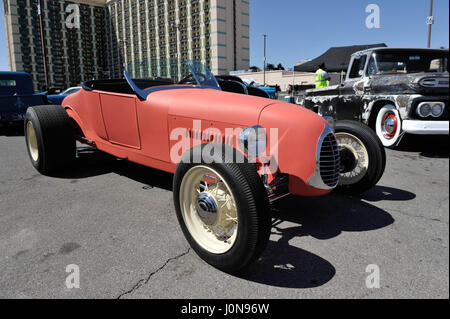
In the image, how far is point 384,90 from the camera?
19.0 ft

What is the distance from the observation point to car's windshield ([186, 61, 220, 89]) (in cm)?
411

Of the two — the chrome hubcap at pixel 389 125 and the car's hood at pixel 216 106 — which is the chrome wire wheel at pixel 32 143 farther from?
the chrome hubcap at pixel 389 125

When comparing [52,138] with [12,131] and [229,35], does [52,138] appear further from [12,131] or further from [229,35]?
[229,35]

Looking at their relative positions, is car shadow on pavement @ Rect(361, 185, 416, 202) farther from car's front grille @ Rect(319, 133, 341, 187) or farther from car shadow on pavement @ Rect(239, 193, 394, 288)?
car's front grille @ Rect(319, 133, 341, 187)

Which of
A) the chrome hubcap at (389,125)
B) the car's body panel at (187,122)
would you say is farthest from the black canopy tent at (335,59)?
the car's body panel at (187,122)

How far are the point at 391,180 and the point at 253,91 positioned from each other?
3.86 m

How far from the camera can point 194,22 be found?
70.3m

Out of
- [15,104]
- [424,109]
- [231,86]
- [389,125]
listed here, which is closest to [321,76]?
[389,125]

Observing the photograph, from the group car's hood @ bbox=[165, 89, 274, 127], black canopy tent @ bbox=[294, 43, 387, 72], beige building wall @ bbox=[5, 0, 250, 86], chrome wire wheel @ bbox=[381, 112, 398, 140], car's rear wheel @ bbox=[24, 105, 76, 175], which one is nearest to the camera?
car's hood @ bbox=[165, 89, 274, 127]

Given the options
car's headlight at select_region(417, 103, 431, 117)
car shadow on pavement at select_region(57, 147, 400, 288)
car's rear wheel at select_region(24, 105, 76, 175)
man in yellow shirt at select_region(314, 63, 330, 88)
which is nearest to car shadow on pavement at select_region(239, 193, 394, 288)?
car shadow on pavement at select_region(57, 147, 400, 288)

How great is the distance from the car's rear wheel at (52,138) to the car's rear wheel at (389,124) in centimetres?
540

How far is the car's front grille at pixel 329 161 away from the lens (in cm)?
253

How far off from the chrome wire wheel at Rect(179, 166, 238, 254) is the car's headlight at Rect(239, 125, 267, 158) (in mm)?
408

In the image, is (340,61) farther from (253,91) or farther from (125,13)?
(125,13)
